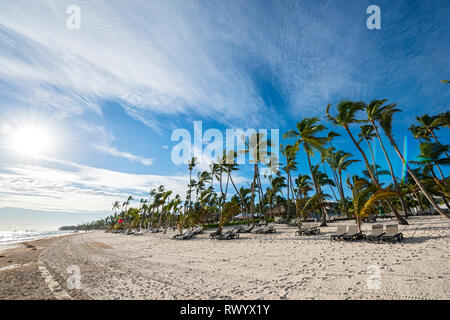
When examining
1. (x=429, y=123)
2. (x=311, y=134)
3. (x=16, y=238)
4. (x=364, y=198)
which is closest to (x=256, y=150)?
(x=311, y=134)

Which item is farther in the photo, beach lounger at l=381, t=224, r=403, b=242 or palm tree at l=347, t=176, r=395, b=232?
palm tree at l=347, t=176, r=395, b=232

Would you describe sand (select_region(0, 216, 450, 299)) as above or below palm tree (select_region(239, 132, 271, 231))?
below

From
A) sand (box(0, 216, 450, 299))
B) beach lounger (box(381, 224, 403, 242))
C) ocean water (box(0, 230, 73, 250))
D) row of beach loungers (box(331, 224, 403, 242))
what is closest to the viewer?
sand (box(0, 216, 450, 299))

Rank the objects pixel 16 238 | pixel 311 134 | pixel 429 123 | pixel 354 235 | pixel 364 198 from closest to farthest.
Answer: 1. pixel 354 235
2. pixel 364 198
3. pixel 311 134
4. pixel 429 123
5. pixel 16 238

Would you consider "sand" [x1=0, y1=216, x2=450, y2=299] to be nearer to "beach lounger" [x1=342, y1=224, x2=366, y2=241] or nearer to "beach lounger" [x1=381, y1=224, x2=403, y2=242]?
"beach lounger" [x1=381, y1=224, x2=403, y2=242]

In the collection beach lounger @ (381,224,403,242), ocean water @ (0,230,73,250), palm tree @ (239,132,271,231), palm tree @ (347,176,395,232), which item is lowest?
ocean water @ (0,230,73,250)

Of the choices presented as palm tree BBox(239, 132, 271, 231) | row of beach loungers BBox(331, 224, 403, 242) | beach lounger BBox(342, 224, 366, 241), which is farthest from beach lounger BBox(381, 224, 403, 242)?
palm tree BBox(239, 132, 271, 231)

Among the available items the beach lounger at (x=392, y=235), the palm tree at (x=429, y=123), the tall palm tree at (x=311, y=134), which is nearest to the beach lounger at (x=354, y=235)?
the beach lounger at (x=392, y=235)

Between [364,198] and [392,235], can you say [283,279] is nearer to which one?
[392,235]

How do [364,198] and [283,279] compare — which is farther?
[364,198]

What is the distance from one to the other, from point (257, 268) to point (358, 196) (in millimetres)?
8232

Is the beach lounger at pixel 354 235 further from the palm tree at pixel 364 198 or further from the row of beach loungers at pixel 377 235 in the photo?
the palm tree at pixel 364 198
